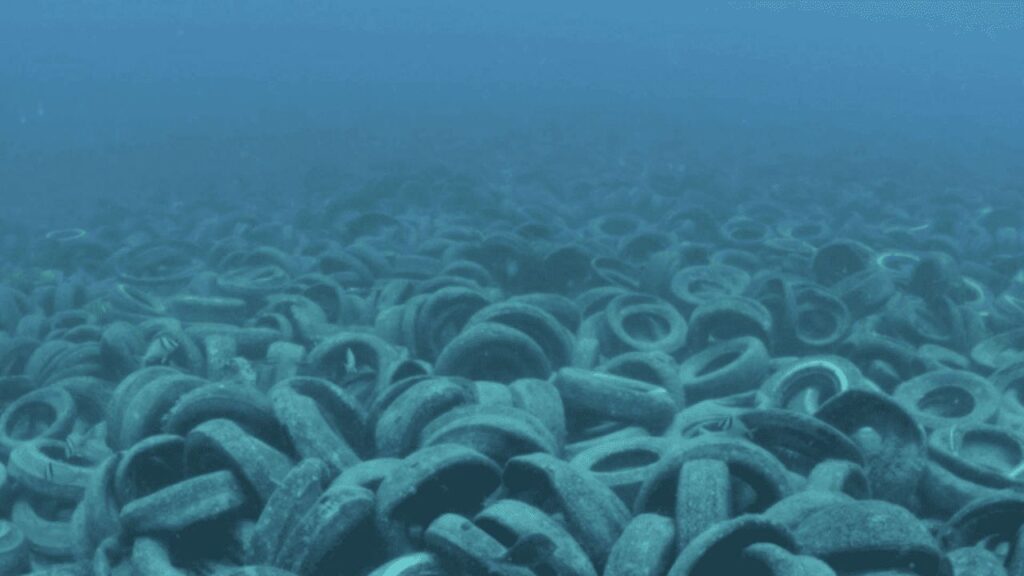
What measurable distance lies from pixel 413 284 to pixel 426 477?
677 centimetres

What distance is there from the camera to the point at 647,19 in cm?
14838

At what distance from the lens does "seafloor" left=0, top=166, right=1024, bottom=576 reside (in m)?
5.00

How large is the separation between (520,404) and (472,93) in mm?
62018

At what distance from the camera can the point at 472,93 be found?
66562mm

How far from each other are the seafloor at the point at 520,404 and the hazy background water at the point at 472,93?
1560 centimetres

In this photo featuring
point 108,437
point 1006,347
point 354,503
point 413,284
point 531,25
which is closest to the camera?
point 354,503

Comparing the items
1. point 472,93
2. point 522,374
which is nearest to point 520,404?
point 522,374

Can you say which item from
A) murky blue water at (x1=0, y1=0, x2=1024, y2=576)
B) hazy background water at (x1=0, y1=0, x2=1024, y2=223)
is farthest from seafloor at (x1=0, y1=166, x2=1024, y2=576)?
hazy background water at (x1=0, y1=0, x2=1024, y2=223)

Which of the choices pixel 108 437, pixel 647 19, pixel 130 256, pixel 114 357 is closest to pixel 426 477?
pixel 108 437

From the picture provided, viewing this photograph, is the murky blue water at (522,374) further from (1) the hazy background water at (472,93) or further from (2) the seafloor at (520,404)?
(1) the hazy background water at (472,93)

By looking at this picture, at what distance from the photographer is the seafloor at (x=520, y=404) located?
5.00 metres

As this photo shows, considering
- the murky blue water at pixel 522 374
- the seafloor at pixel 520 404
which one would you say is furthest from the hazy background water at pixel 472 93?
the seafloor at pixel 520 404

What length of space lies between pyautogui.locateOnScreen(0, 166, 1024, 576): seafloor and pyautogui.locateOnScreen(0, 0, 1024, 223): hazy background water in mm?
15596

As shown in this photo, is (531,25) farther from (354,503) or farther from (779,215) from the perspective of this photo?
(354,503)
